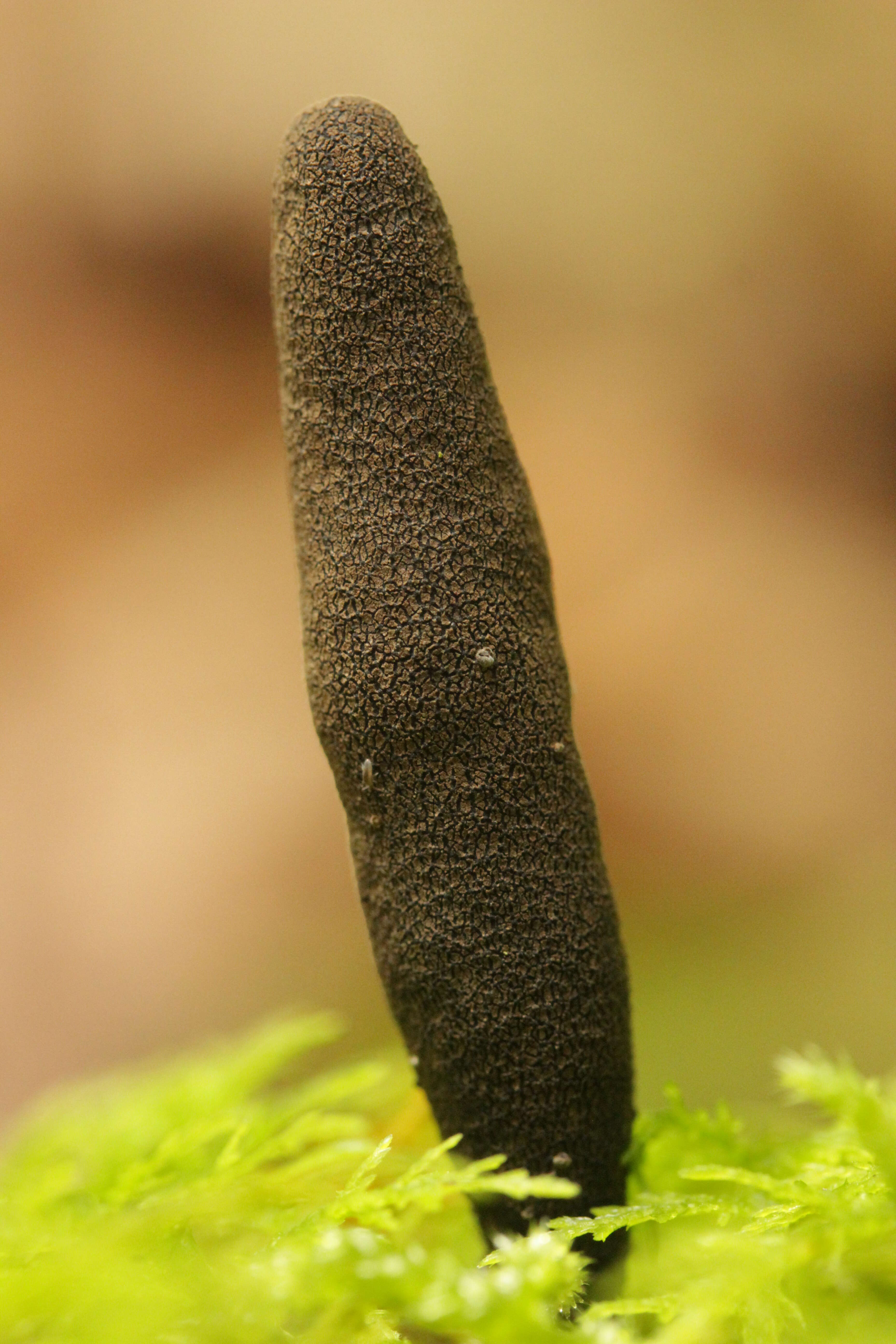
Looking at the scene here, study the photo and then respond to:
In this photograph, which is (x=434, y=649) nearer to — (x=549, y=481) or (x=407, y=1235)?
(x=407, y=1235)

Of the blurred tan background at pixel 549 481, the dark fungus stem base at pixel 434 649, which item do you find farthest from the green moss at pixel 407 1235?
the blurred tan background at pixel 549 481

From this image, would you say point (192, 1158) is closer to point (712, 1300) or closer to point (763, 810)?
point (712, 1300)

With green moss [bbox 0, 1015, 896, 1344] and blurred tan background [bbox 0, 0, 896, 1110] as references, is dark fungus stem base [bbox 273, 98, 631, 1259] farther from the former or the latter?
blurred tan background [bbox 0, 0, 896, 1110]

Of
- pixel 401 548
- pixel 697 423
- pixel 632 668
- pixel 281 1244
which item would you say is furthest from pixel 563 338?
pixel 281 1244

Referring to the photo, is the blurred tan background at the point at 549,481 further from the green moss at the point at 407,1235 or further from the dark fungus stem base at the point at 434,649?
the dark fungus stem base at the point at 434,649

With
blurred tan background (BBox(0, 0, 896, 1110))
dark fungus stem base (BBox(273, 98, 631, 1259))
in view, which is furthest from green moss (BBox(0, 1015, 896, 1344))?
blurred tan background (BBox(0, 0, 896, 1110))
